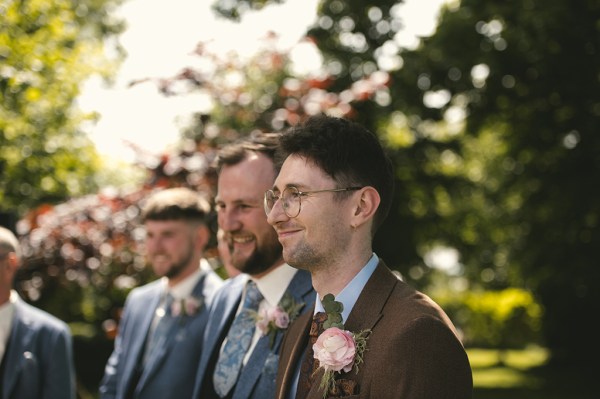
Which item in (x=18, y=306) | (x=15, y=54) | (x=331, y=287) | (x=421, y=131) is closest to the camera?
(x=331, y=287)

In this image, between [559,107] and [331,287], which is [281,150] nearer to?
[331,287]

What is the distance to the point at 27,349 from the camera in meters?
4.88

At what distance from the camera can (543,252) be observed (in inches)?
583

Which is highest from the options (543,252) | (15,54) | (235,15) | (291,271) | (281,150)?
(235,15)

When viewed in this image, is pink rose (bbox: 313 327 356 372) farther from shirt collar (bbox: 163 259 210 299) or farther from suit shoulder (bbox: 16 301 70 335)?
suit shoulder (bbox: 16 301 70 335)

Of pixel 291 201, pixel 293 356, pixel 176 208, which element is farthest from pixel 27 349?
pixel 291 201

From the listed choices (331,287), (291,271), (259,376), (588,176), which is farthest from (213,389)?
(588,176)

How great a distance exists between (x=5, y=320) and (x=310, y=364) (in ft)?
9.17

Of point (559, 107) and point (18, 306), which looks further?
point (559, 107)

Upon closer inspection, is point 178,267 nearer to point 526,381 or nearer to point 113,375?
point 113,375

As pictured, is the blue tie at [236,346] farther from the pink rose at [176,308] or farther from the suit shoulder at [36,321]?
the suit shoulder at [36,321]

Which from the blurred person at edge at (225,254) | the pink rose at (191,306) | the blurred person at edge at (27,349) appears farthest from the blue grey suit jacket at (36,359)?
the blurred person at edge at (225,254)

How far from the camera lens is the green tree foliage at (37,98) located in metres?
5.53

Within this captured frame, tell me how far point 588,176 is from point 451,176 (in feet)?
14.2
